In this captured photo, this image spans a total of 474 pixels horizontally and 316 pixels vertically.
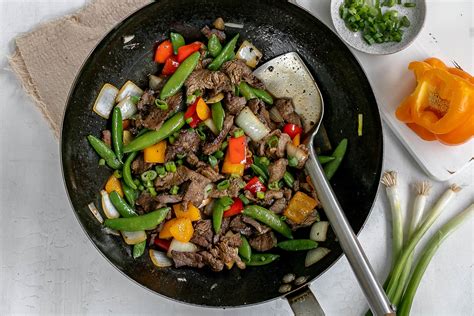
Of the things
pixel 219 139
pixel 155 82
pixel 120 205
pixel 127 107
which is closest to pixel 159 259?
pixel 120 205

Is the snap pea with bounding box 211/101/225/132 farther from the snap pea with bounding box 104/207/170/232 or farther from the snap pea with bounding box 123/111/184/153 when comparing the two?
the snap pea with bounding box 104/207/170/232

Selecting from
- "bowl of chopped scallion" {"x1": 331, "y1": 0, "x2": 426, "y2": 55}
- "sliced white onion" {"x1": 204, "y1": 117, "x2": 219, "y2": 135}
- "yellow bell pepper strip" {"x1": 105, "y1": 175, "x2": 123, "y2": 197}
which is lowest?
"yellow bell pepper strip" {"x1": 105, "y1": 175, "x2": 123, "y2": 197}

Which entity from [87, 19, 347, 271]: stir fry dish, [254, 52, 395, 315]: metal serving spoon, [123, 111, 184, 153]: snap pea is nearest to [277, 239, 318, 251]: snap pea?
[87, 19, 347, 271]: stir fry dish

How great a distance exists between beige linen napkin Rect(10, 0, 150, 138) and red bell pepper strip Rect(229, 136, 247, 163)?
0.98 m

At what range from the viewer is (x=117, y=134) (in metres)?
2.98

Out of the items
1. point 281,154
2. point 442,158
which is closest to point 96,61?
point 281,154

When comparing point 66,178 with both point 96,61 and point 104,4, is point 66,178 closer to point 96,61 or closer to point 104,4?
point 96,61

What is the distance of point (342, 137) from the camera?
3154mm

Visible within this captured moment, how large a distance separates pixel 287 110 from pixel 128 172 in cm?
87

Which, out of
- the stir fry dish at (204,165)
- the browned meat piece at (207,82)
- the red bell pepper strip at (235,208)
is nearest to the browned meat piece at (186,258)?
the stir fry dish at (204,165)

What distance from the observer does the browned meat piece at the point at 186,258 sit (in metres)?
3.01

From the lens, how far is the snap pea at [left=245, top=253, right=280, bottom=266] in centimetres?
308

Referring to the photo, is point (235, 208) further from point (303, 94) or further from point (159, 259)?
point (303, 94)

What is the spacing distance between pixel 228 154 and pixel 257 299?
772 mm
